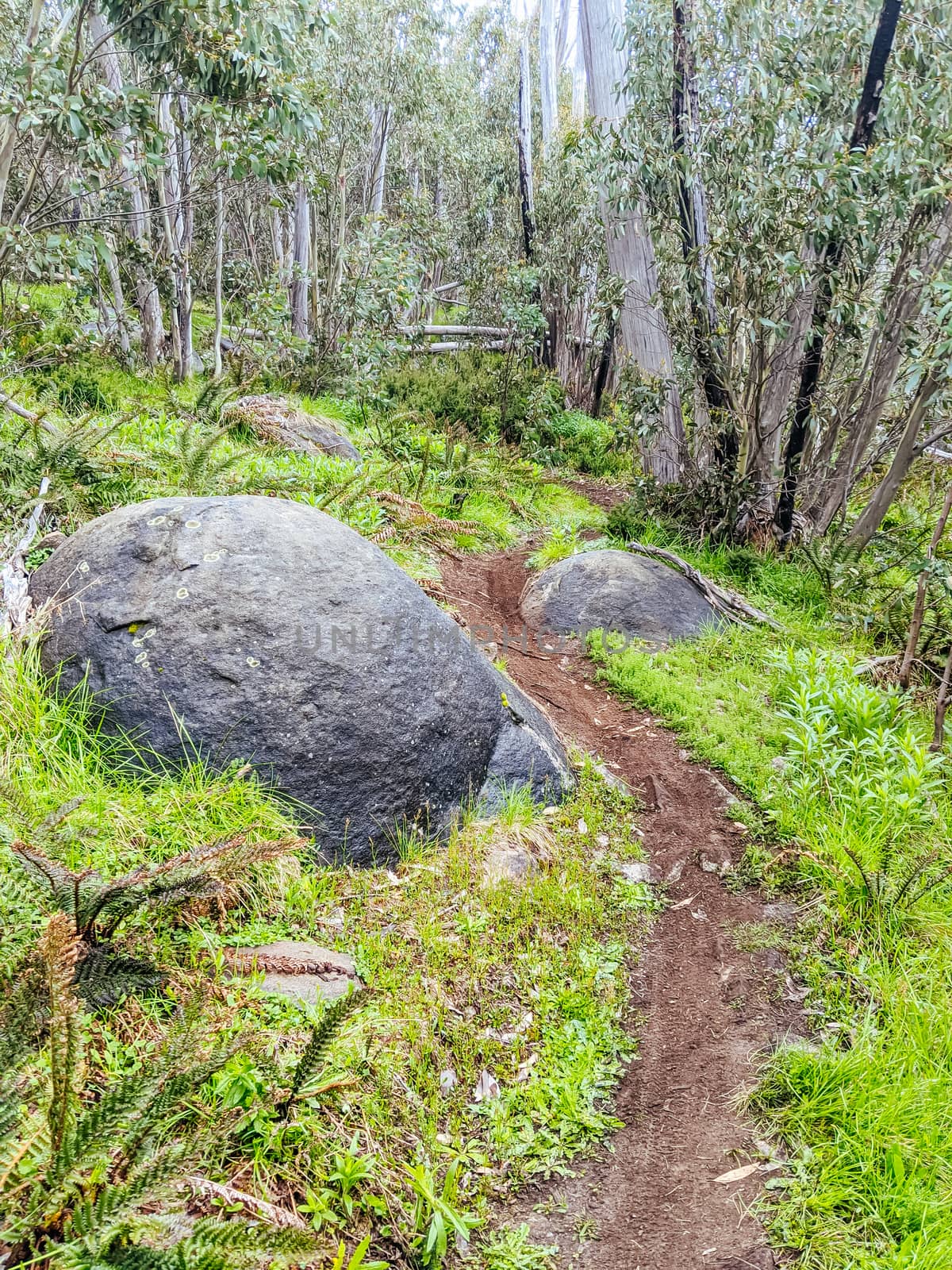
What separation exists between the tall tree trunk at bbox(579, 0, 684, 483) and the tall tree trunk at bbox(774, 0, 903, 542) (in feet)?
4.08

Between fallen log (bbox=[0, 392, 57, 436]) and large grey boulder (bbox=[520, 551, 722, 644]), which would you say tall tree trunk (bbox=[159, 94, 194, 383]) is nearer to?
fallen log (bbox=[0, 392, 57, 436])

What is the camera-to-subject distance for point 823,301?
7234mm

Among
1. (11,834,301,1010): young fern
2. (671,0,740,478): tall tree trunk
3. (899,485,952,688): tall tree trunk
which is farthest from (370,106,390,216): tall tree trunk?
(11,834,301,1010): young fern

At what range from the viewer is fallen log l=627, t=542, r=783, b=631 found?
679cm

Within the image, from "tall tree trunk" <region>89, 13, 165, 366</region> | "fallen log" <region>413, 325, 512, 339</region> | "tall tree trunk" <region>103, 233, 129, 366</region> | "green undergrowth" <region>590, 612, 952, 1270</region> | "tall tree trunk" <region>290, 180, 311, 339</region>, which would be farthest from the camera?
"fallen log" <region>413, 325, 512, 339</region>

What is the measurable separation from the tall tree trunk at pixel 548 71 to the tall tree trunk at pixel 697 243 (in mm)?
12948

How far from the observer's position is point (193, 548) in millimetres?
3795

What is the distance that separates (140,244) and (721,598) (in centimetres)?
820

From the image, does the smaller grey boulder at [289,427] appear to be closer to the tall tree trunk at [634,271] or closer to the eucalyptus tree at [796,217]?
the tall tree trunk at [634,271]

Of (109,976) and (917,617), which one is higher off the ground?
(917,617)

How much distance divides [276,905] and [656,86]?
8156 millimetres

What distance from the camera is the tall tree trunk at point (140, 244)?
976 cm

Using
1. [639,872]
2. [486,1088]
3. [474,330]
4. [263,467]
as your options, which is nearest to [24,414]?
[263,467]

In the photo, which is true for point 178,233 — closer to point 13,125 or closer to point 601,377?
point 13,125
